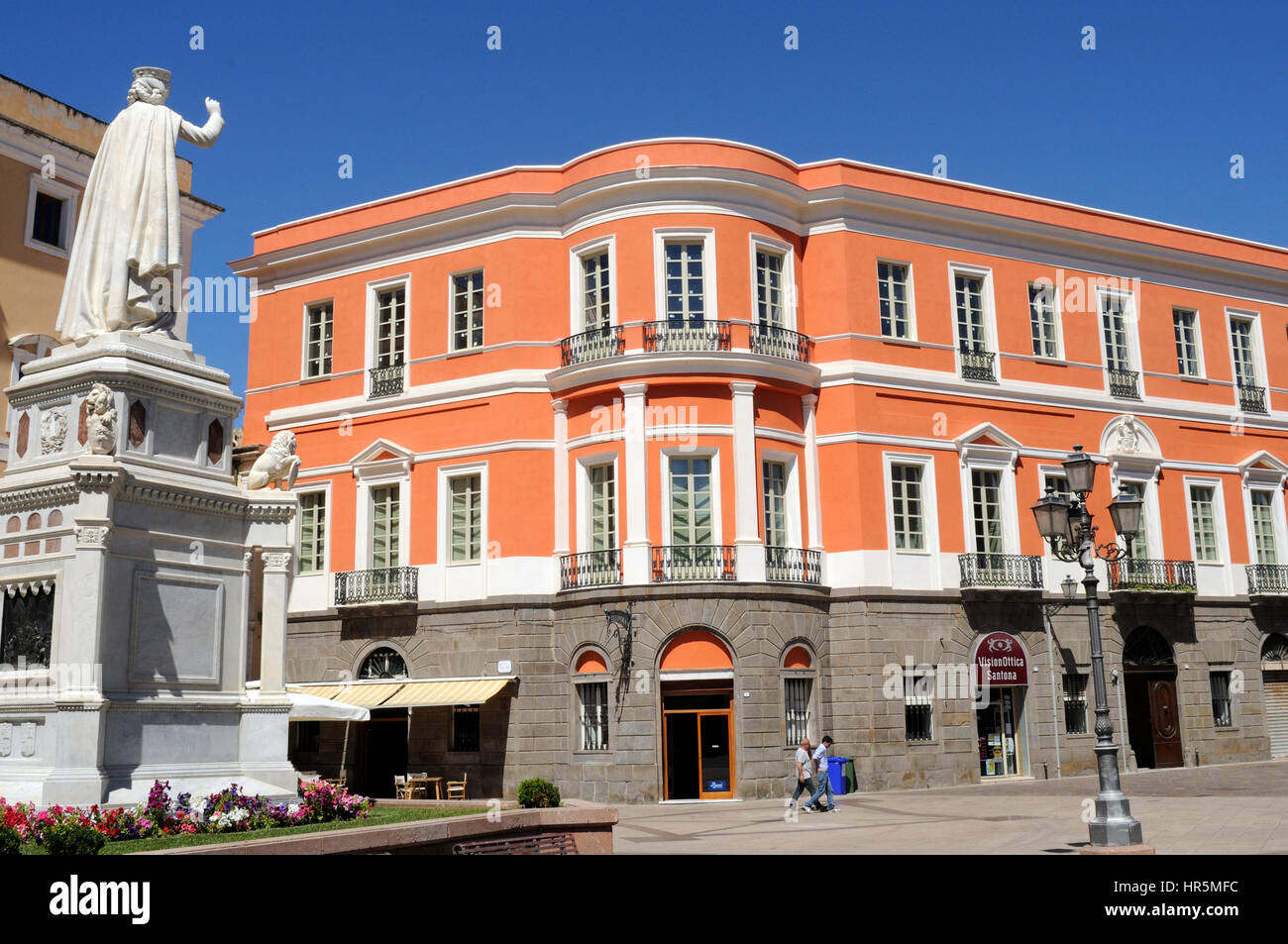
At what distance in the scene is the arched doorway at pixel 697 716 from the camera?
25953 mm

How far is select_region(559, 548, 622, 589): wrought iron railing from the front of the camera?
27.0 metres

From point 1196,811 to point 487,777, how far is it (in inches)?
574

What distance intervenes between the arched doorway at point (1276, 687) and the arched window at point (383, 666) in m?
22.7

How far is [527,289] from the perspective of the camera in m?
29.5

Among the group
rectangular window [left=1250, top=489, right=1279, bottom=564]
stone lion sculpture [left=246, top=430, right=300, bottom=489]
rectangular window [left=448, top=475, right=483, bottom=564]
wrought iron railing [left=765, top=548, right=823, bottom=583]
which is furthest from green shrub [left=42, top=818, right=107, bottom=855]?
rectangular window [left=1250, top=489, right=1279, bottom=564]

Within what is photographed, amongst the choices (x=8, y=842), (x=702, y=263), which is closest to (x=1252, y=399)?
(x=702, y=263)

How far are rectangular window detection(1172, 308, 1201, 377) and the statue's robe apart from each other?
2950 centimetres

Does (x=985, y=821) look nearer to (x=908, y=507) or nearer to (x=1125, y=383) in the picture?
(x=908, y=507)

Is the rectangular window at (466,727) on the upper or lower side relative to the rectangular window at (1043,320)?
lower

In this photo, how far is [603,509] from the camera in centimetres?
2798

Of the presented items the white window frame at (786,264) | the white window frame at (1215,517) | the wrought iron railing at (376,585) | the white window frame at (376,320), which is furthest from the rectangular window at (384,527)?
the white window frame at (1215,517)

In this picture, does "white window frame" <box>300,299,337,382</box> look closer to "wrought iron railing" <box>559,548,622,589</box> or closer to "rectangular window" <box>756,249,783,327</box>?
"wrought iron railing" <box>559,548,622,589</box>

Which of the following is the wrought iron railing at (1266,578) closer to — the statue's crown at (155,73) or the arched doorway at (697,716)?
the arched doorway at (697,716)
